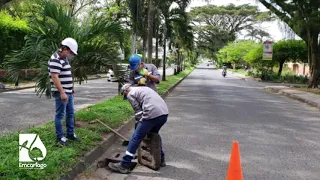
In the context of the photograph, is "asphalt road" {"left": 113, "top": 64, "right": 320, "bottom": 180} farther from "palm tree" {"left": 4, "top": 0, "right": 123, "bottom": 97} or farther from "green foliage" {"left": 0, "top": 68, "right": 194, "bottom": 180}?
"palm tree" {"left": 4, "top": 0, "right": 123, "bottom": 97}

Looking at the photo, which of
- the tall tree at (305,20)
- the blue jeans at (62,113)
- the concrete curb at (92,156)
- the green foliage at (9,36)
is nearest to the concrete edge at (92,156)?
the concrete curb at (92,156)

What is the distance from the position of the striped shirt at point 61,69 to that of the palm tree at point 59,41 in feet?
4.89

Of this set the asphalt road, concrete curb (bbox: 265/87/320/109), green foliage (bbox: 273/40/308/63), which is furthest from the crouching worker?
green foliage (bbox: 273/40/308/63)

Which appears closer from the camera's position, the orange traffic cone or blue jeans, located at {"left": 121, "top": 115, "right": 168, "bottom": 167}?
the orange traffic cone

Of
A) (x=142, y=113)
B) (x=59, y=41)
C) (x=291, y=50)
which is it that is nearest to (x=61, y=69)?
(x=142, y=113)

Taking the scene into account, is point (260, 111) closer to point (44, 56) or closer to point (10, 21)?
point (44, 56)

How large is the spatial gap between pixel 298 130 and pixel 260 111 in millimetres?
3371

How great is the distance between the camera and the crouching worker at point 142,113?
5047mm

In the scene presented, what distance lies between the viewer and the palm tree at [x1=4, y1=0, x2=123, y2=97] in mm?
7129

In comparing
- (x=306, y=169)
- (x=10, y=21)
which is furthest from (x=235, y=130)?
(x=10, y=21)

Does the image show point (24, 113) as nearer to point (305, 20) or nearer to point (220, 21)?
point (305, 20)

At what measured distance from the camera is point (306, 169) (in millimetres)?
5652

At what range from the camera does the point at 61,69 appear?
5.59 metres

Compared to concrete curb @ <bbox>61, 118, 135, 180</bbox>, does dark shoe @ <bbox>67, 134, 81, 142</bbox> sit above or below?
above
